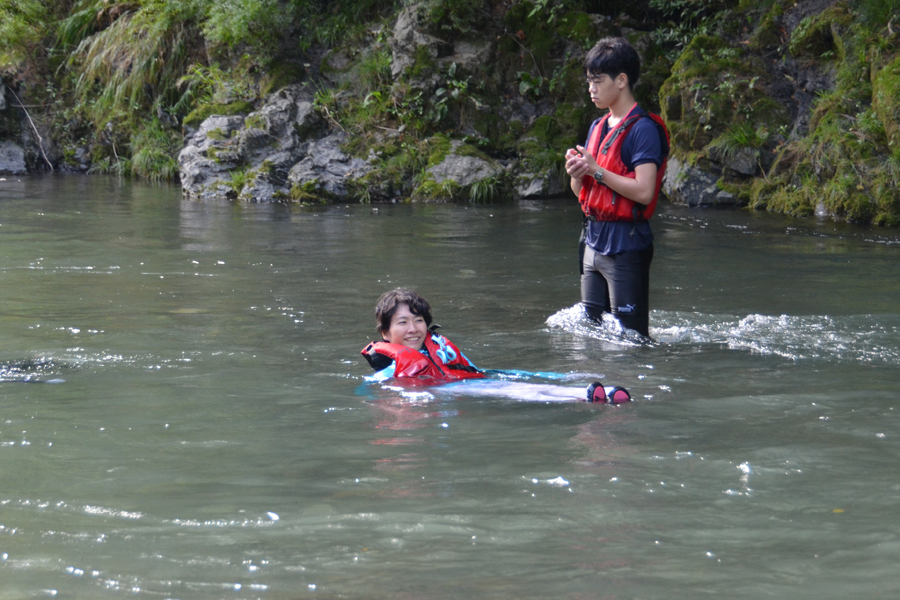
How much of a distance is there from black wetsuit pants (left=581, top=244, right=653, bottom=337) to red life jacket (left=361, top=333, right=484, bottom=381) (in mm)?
1014

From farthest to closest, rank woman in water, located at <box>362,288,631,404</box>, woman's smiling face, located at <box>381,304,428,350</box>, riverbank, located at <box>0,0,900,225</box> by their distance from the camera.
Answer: riverbank, located at <box>0,0,900,225</box> < woman's smiling face, located at <box>381,304,428,350</box> < woman in water, located at <box>362,288,631,404</box>

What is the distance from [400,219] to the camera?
1298 cm

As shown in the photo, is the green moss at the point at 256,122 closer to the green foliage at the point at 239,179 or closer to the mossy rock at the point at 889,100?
the green foliage at the point at 239,179

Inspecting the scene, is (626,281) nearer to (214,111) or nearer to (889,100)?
(889,100)

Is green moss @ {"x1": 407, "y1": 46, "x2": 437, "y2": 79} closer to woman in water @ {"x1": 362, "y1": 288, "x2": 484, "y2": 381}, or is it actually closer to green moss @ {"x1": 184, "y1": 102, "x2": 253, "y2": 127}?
green moss @ {"x1": 184, "y1": 102, "x2": 253, "y2": 127}

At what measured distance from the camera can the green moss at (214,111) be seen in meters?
17.6

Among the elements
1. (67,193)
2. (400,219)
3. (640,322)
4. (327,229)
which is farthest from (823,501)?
(67,193)

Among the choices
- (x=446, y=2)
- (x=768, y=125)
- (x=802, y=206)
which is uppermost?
(x=446, y=2)

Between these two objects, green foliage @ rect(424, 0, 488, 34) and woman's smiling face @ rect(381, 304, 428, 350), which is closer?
woman's smiling face @ rect(381, 304, 428, 350)

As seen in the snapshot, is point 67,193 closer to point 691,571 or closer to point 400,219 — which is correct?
point 400,219

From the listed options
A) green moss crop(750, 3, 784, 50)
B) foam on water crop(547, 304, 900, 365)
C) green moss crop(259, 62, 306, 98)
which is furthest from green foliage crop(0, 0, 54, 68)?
foam on water crop(547, 304, 900, 365)

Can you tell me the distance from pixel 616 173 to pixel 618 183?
170mm

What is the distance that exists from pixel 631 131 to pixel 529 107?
39.3 ft

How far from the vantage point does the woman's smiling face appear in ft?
Result: 16.0
